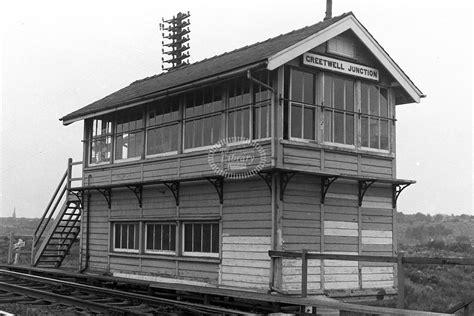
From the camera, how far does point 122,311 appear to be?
10.9m

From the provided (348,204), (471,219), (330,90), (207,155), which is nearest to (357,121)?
(330,90)

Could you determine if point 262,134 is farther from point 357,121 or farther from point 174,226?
point 174,226

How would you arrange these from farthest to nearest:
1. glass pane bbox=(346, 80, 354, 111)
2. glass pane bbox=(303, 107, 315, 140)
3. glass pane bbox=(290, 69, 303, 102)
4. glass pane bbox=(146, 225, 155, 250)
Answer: glass pane bbox=(146, 225, 155, 250), glass pane bbox=(346, 80, 354, 111), glass pane bbox=(303, 107, 315, 140), glass pane bbox=(290, 69, 303, 102)

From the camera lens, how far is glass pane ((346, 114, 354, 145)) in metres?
13.8

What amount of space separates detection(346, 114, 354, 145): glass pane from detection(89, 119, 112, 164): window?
780cm

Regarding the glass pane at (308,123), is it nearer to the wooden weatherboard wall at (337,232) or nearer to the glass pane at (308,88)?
the glass pane at (308,88)

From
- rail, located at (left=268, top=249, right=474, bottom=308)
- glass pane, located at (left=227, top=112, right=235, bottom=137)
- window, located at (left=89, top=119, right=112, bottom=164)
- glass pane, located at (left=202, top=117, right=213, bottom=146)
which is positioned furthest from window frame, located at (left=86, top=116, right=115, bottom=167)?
rail, located at (left=268, top=249, right=474, bottom=308)

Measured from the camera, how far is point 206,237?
14.1 m

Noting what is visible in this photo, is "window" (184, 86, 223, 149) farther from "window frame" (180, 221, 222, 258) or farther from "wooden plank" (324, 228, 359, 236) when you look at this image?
"wooden plank" (324, 228, 359, 236)

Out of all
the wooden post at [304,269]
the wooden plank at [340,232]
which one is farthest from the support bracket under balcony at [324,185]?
the wooden post at [304,269]

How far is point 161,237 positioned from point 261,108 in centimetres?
492

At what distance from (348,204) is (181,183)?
13.7ft

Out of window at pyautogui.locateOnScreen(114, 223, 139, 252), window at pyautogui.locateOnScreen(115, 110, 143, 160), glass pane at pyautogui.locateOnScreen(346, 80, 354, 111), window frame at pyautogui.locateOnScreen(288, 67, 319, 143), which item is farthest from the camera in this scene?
window at pyautogui.locateOnScreen(115, 110, 143, 160)

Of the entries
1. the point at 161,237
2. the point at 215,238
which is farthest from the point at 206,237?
the point at 161,237
